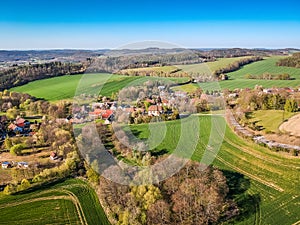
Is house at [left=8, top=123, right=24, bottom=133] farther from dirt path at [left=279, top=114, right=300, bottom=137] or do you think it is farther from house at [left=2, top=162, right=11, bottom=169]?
dirt path at [left=279, top=114, right=300, bottom=137]

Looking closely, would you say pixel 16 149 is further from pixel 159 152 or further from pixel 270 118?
pixel 270 118

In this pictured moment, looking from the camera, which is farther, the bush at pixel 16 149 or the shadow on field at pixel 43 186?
the bush at pixel 16 149

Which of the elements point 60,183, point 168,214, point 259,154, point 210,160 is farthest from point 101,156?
point 259,154

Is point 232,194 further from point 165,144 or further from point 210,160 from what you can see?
point 165,144

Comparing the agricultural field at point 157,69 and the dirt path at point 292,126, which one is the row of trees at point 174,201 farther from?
the agricultural field at point 157,69

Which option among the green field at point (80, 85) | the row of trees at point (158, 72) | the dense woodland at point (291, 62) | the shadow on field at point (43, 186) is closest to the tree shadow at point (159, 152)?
the shadow on field at point (43, 186)

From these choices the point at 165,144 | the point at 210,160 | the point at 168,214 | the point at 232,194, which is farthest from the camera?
the point at 165,144

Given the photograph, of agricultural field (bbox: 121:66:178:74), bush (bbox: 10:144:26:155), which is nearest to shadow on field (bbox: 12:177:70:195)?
bush (bbox: 10:144:26:155)

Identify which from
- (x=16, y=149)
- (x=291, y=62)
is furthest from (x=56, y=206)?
(x=291, y=62)
